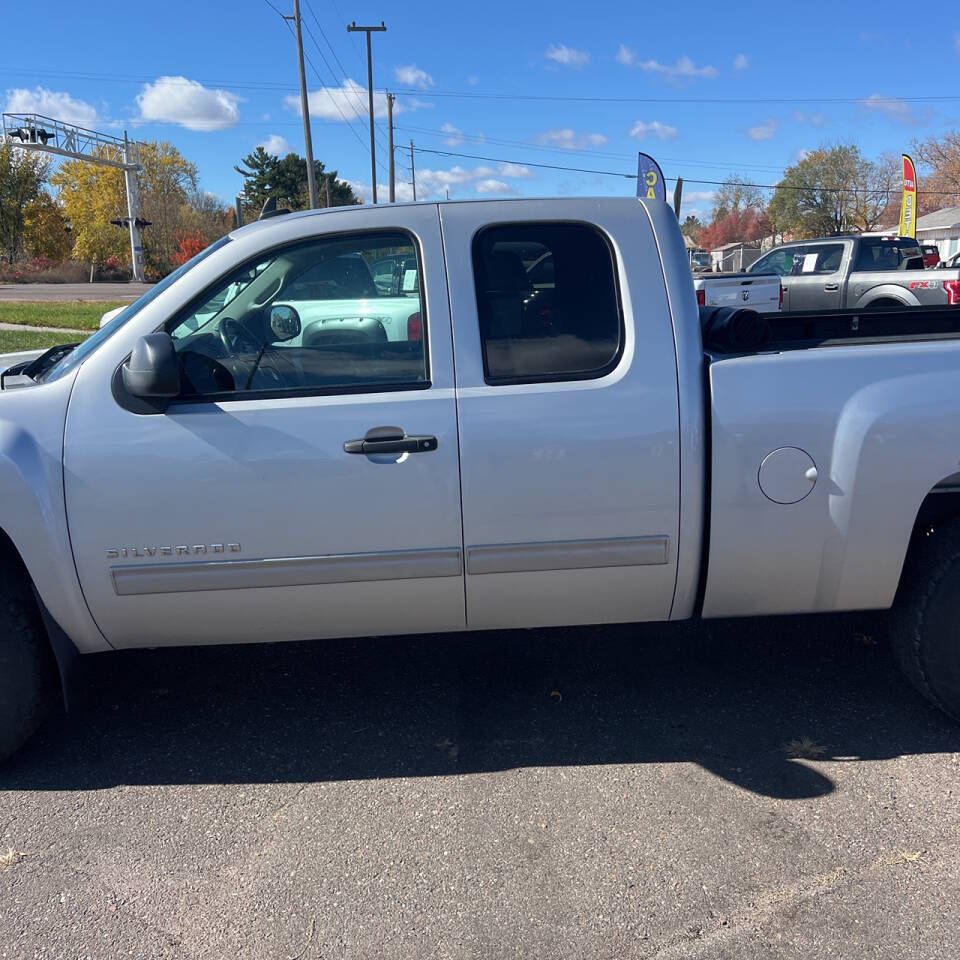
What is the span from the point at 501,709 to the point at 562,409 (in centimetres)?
132

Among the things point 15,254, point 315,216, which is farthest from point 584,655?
point 15,254

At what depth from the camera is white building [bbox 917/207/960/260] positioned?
2126 inches

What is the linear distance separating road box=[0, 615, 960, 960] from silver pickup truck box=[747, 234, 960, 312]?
459 inches

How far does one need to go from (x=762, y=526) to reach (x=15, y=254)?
73440mm

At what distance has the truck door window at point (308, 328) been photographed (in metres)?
3.05

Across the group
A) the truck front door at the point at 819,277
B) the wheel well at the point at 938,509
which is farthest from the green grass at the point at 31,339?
the wheel well at the point at 938,509

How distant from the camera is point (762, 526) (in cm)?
308

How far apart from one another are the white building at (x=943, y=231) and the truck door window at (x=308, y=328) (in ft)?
184

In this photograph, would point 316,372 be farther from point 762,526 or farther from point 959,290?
point 959,290

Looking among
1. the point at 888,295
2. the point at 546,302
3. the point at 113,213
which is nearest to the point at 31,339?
the point at 546,302

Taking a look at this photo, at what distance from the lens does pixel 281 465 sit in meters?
2.94

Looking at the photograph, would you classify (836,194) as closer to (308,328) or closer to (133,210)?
(133,210)

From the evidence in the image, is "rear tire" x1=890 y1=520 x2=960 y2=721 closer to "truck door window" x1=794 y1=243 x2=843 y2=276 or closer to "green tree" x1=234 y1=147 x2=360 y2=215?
"truck door window" x1=794 y1=243 x2=843 y2=276

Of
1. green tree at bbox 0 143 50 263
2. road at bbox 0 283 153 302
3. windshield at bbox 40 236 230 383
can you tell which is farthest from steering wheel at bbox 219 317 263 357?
green tree at bbox 0 143 50 263
